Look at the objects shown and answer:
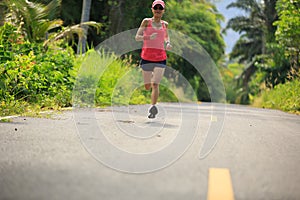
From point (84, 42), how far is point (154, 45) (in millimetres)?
7360

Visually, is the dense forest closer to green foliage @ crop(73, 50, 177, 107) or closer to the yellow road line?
green foliage @ crop(73, 50, 177, 107)

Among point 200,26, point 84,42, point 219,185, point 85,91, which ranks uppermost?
point 200,26

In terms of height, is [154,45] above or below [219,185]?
above

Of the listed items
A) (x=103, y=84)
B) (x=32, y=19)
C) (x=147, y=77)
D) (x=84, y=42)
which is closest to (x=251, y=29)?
(x=84, y=42)

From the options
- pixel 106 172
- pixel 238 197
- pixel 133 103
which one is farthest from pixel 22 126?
pixel 133 103

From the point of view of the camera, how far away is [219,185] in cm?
327

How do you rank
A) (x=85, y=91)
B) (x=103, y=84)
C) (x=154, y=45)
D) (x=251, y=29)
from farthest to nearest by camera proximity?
(x=251, y=29) → (x=103, y=84) → (x=85, y=91) → (x=154, y=45)

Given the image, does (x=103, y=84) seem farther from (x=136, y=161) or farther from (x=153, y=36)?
(x=136, y=161)

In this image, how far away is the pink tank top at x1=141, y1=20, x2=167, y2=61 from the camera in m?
7.95

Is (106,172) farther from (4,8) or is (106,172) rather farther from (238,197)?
(4,8)

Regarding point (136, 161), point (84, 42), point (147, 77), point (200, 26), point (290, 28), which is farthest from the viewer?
point (200, 26)

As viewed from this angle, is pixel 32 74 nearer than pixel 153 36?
No

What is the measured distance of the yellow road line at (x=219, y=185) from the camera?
9.84ft

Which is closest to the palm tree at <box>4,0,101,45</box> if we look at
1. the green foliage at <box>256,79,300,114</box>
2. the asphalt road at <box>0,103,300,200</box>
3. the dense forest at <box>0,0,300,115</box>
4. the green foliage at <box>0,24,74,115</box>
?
the dense forest at <box>0,0,300,115</box>
